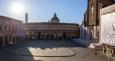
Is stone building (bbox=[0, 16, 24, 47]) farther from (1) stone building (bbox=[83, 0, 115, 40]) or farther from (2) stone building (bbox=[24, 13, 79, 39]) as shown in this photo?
(2) stone building (bbox=[24, 13, 79, 39])

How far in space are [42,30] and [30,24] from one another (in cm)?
404

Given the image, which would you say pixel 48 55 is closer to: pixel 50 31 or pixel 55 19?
pixel 50 31

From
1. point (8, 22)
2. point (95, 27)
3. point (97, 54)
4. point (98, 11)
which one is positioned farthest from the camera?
Answer: point (8, 22)

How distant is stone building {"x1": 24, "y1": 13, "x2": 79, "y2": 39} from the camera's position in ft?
178

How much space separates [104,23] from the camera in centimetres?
2377

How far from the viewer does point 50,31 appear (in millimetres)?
54812

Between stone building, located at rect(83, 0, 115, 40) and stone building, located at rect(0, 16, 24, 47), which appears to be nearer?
stone building, located at rect(83, 0, 115, 40)

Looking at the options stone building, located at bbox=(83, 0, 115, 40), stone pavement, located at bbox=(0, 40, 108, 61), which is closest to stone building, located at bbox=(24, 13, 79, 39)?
stone building, located at bbox=(83, 0, 115, 40)

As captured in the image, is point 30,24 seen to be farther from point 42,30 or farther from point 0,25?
point 0,25

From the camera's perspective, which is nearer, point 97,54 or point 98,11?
point 97,54

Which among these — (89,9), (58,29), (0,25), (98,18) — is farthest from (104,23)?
(58,29)

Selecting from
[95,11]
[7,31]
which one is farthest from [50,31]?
[95,11]

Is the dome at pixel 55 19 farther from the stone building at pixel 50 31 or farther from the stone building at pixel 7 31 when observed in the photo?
the stone building at pixel 7 31

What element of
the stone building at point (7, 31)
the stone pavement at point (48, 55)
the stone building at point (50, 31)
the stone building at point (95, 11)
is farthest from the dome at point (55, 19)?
the stone pavement at point (48, 55)
